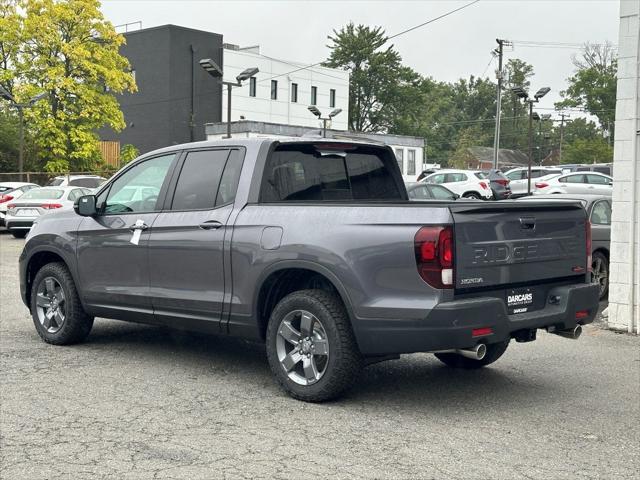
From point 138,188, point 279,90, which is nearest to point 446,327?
point 138,188

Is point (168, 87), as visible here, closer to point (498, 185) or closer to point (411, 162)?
point (411, 162)

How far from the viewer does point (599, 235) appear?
37.1 ft

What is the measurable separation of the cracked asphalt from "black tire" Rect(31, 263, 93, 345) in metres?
0.12

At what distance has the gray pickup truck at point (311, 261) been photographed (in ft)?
17.3

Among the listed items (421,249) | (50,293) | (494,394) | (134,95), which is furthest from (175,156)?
(134,95)

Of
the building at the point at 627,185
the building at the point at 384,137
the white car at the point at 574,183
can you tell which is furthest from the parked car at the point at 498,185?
the building at the point at 627,185

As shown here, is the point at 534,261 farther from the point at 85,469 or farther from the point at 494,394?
the point at 85,469

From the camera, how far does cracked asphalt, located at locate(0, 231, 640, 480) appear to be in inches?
176

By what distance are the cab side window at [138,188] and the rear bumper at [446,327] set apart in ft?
8.35

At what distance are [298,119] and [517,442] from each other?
192ft

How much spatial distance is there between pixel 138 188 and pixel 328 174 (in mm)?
1738

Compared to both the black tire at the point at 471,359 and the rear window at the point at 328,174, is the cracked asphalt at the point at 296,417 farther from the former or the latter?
the rear window at the point at 328,174

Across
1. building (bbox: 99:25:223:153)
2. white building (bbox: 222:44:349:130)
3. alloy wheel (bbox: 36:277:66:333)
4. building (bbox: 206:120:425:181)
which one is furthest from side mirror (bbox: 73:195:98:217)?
white building (bbox: 222:44:349:130)

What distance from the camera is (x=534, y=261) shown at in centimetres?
576
